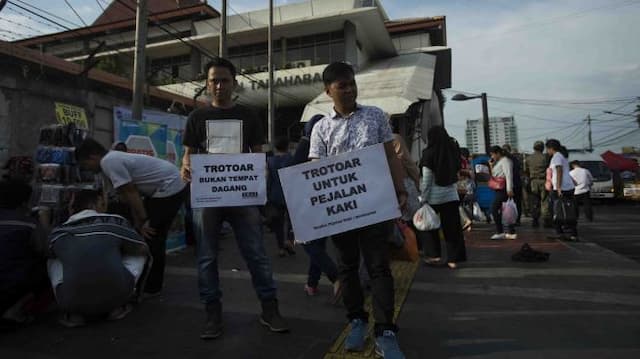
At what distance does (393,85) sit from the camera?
73.5 feet

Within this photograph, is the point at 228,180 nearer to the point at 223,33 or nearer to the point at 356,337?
the point at 356,337

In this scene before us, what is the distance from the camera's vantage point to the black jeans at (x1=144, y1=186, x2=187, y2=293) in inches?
168

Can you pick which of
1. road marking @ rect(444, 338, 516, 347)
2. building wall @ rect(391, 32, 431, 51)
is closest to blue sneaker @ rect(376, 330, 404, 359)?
road marking @ rect(444, 338, 516, 347)

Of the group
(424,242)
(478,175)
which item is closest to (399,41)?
(478,175)

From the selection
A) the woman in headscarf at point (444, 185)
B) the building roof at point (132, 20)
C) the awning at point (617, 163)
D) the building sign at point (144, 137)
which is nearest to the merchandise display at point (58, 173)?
the building sign at point (144, 137)

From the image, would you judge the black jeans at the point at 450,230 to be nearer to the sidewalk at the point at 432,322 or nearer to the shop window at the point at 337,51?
the sidewalk at the point at 432,322

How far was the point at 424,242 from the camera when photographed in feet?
19.4

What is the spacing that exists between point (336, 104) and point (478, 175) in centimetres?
1029

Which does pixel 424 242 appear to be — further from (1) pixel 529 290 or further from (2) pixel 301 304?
(2) pixel 301 304

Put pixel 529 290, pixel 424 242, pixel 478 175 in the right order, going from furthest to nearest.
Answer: pixel 478 175 → pixel 424 242 → pixel 529 290

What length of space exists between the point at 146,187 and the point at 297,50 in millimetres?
23806

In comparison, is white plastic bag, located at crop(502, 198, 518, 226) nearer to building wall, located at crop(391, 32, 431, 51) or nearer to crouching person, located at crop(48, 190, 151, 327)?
crouching person, located at crop(48, 190, 151, 327)

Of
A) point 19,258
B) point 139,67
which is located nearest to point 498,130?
point 139,67

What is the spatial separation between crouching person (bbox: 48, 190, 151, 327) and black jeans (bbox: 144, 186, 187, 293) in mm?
407
